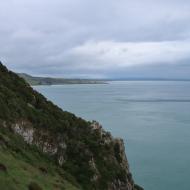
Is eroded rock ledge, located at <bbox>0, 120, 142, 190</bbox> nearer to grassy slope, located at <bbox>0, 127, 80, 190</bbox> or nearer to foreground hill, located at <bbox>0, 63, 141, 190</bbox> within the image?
foreground hill, located at <bbox>0, 63, 141, 190</bbox>

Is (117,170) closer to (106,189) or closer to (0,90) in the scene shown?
(106,189)

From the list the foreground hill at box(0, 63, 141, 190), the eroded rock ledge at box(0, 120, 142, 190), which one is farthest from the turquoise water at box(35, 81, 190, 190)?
the eroded rock ledge at box(0, 120, 142, 190)

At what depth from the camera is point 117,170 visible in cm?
4394

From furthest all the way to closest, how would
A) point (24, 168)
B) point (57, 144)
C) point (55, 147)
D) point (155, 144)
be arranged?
1. point (155, 144)
2. point (57, 144)
3. point (55, 147)
4. point (24, 168)

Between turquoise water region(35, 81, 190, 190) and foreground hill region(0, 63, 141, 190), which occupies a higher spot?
foreground hill region(0, 63, 141, 190)

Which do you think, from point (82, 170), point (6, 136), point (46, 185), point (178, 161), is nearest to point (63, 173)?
point (82, 170)

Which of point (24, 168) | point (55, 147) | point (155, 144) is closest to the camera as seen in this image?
point (24, 168)

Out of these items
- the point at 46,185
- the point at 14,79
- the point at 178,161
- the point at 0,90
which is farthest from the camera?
the point at 178,161

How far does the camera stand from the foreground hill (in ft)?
117

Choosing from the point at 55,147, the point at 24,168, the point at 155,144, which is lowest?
the point at 155,144

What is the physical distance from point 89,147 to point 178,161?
48908 mm

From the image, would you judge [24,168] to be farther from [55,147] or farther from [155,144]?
[155,144]

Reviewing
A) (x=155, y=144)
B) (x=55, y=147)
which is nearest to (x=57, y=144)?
(x=55, y=147)

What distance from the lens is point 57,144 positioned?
43656mm
